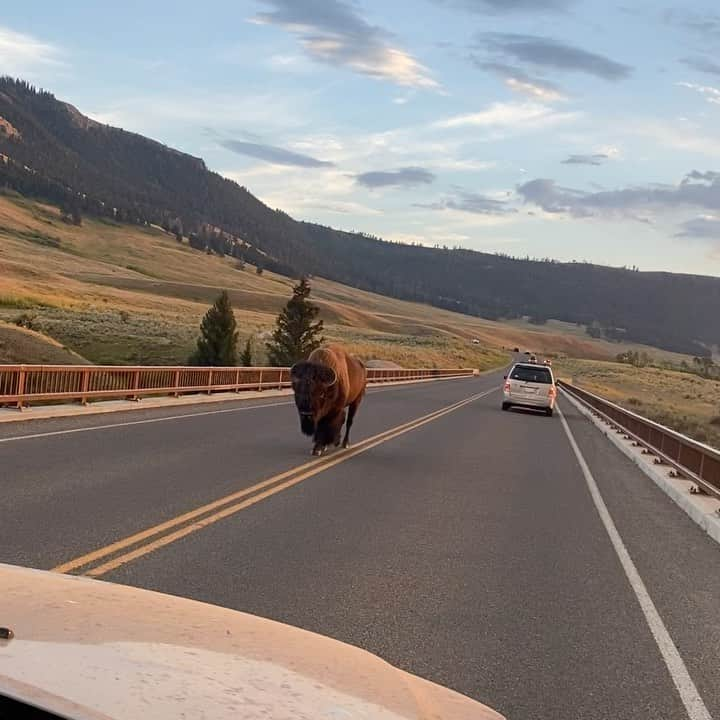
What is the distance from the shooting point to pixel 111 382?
26547 mm

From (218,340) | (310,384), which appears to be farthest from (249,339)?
(310,384)

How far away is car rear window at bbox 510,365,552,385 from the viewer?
36375 mm

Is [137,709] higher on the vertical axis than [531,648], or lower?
higher

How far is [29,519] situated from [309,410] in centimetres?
688

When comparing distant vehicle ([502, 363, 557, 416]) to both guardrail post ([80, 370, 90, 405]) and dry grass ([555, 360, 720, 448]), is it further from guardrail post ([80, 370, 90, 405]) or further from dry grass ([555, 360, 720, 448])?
dry grass ([555, 360, 720, 448])

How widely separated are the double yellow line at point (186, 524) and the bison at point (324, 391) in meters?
0.50

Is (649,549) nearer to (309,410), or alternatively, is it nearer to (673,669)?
(673,669)

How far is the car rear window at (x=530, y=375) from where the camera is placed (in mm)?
36375

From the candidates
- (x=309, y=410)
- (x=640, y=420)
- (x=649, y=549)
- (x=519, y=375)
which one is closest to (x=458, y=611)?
(x=649, y=549)

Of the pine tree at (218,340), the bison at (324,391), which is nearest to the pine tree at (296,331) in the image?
the pine tree at (218,340)

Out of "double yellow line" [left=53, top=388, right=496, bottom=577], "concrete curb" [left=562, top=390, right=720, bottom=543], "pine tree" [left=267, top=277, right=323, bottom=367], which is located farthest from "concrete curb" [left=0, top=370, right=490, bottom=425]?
"pine tree" [left=267, top=277, right=323, bottom=367]

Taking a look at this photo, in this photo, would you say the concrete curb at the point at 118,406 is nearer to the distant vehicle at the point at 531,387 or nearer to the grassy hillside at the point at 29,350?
the distant vehicle at the point at 531,387

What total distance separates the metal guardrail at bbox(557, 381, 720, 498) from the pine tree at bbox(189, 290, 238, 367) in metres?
35.7

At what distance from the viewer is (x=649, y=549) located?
1073 cm
